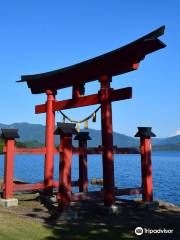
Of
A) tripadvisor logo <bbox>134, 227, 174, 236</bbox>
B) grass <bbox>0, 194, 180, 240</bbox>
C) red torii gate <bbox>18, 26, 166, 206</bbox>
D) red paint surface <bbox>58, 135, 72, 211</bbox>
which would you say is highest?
red torii gate <bbox>18, 26, 166, 206</bbox>

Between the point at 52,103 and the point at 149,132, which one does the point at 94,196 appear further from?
the point at 52,103

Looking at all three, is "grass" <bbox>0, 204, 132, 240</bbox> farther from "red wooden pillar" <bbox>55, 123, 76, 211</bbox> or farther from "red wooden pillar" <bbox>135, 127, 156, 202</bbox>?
"red wooden pillar" <bbox>135, 127, 156, 202</bbox>

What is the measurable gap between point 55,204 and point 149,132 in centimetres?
401

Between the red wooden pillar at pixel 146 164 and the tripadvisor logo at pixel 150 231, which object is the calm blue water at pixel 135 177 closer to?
the red wooden pillar at pixel 146 164

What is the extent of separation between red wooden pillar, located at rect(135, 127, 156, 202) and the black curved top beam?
2.50 meters

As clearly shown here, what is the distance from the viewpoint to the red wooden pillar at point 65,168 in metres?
10.3

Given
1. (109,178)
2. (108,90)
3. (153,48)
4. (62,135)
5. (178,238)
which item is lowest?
(178,238)

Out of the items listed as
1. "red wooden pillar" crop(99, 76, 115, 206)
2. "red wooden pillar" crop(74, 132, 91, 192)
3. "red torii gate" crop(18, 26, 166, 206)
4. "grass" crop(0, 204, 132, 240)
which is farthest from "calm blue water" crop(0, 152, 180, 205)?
"grass" crop(0, 204, 132, 240)

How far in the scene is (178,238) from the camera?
25.1ft

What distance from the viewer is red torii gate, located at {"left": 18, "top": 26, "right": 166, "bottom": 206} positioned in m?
10.2

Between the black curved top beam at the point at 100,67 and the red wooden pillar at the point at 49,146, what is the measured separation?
24.5 inches

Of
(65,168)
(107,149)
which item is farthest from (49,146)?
(107,149)

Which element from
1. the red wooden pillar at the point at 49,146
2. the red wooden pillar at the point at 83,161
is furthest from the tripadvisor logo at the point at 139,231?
the red wooden pillar at the point at 83,161

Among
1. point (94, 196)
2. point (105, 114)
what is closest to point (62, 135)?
point (105, 114)
